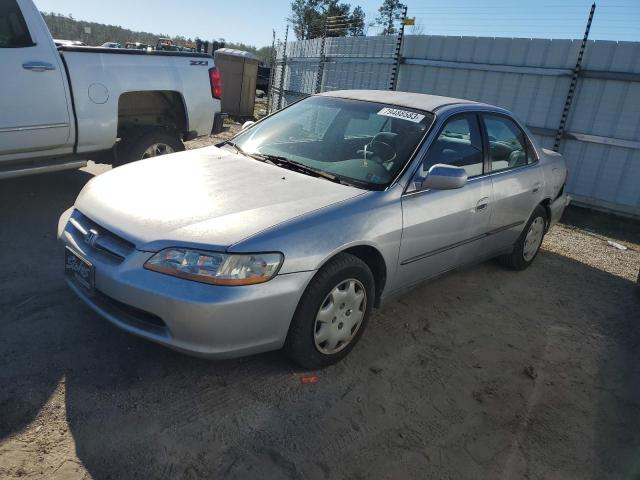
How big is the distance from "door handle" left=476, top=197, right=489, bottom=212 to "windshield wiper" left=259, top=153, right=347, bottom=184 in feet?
4.16

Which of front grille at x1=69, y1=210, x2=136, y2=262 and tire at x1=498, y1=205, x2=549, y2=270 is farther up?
front grille at x1=69, y1=210, x2=136, y2=262

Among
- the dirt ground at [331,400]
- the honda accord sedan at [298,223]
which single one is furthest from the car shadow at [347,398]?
the honda accord sedan at [298,223]

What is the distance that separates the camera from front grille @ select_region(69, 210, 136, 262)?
270cm

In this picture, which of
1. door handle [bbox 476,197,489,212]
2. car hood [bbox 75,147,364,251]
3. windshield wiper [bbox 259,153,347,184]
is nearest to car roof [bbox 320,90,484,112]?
door handle [bbox 476,197,489,212]

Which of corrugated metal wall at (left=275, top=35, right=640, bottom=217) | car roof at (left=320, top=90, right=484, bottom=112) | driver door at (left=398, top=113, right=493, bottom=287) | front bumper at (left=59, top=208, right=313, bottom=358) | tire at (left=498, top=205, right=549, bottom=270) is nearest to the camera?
front bumper at (left=59, top=208, right=313, bottom=358)

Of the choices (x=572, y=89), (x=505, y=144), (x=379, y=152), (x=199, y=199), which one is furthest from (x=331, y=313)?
(x=572, y=89)

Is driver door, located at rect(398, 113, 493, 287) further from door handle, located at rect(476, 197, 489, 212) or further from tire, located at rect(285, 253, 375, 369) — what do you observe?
tire, located at rect(285, 253, 375, 369)

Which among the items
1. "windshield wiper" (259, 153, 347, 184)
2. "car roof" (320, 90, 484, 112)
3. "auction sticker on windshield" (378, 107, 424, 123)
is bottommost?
"windshield wiper" (259, 153, 347, 184)

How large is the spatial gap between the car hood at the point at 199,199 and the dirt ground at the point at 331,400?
80 centimetres

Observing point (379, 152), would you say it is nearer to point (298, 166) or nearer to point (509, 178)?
point (298, 166)

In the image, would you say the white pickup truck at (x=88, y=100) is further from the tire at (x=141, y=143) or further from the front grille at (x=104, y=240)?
the front grille at (x=104, y=240)

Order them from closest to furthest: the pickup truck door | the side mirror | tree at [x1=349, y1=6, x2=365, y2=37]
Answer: the side mirror → the pickup truck door → tree at [x1=349, y1=6, x2=365, y2=37]

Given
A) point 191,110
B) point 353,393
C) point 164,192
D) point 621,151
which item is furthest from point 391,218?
point 621,151

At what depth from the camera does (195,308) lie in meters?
2.47
